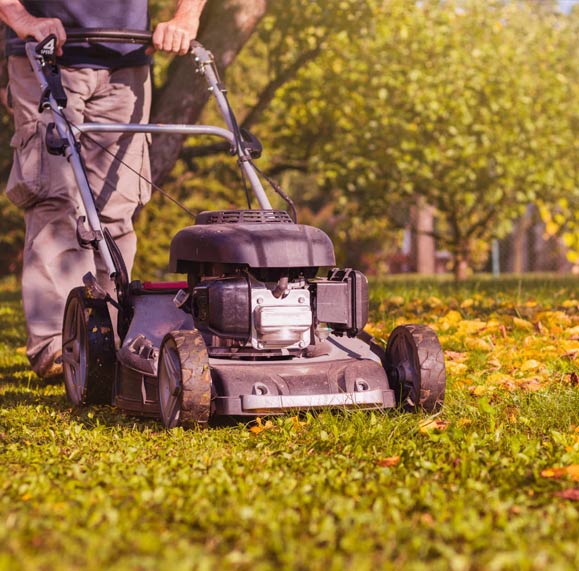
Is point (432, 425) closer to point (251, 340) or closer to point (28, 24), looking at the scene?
point (251, 340)

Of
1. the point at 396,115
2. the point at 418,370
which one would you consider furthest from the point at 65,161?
the point at 396,115

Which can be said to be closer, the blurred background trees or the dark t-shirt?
the dark t-shirt

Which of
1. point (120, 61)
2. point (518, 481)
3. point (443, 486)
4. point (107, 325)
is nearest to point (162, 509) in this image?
point (443, 486)

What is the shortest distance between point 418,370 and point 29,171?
81.4 inches

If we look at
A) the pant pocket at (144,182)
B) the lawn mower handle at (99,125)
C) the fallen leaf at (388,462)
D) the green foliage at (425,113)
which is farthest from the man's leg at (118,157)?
the green foliage at (425,113)

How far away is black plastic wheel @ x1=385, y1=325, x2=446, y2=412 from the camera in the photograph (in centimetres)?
339

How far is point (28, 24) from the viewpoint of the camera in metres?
4.42

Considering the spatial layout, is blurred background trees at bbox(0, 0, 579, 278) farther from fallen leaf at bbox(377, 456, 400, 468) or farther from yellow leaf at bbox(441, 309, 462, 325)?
fallen leaf at bbox(377, 456, 400, 468)

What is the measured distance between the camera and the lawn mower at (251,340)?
→ 326 cm

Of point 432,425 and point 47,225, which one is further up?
point 47,225

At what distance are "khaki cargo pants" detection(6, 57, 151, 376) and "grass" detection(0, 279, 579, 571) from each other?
48 cm

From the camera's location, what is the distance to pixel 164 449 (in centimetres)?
304

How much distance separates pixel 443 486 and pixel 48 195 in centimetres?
258

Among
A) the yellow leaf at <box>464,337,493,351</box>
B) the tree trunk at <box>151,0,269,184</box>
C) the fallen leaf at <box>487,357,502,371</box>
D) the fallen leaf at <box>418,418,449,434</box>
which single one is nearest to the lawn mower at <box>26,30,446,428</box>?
the fallen leaf at <box>418,418,449,434</box>
